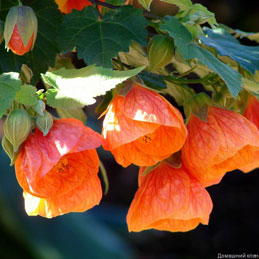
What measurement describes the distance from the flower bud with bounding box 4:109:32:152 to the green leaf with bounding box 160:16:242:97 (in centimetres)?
20

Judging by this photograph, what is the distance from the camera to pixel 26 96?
58 cm

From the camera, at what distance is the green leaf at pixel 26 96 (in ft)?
1.89

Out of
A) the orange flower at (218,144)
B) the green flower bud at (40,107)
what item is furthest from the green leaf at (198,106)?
the green flower bud at (40,107)

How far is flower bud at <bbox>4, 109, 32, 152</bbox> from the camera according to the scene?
1.93 ft

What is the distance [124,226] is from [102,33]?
230 centimetres

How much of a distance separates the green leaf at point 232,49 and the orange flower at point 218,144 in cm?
7

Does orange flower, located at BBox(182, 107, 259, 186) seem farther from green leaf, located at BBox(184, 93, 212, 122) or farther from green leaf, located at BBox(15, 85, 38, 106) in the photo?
green leaf, located at BBox(15, 85, 38, 106)

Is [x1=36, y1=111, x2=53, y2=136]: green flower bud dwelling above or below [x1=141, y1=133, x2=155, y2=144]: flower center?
above

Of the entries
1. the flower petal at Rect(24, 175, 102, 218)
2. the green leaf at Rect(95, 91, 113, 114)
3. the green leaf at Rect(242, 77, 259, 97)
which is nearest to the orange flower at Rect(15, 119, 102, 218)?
the flower petal at Rect(24, 175, 102, 218)

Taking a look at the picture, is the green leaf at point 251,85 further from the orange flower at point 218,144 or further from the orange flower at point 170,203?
the orange flower at point 170,203

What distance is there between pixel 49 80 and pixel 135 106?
0.11 meters

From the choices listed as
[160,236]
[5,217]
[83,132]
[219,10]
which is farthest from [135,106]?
[160,236]

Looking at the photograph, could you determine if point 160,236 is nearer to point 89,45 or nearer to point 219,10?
point 219,10

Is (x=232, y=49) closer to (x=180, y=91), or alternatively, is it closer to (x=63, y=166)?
(x=180, y=91)
